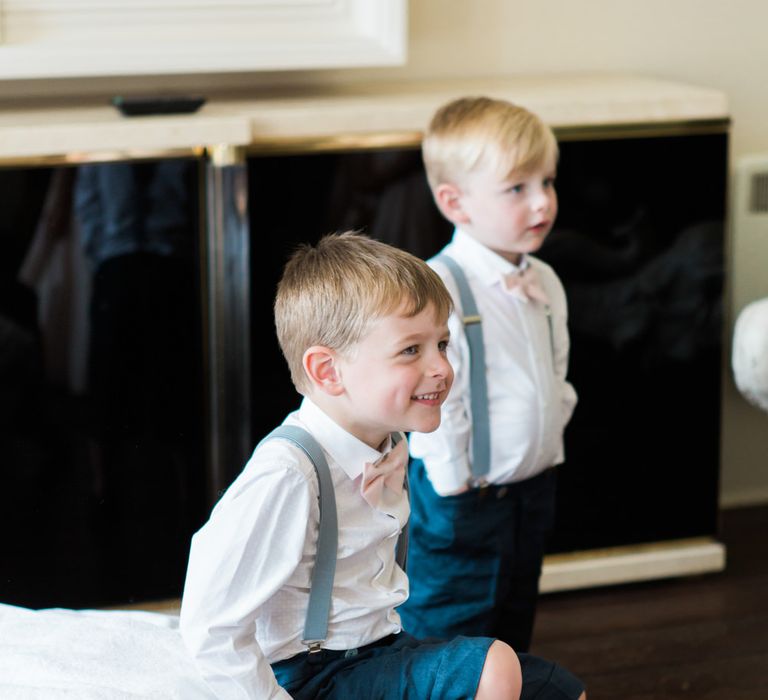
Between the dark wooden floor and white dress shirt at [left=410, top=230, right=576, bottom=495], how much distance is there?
0.64 meters

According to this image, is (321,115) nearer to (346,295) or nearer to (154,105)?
(154,105)

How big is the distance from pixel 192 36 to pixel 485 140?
0.80 meters

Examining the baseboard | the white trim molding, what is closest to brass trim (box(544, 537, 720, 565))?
the baseboard

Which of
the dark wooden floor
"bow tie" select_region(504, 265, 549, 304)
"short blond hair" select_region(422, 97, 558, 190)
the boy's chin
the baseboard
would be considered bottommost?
the dark wooden floor

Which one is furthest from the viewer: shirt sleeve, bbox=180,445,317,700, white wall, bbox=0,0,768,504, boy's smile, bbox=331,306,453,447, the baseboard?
white wall, bbox=0,0,768,504

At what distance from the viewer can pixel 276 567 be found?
1.45 m

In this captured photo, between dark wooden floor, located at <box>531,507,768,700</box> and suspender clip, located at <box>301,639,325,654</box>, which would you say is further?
dark wooden floor, located at <box>531,507,768,700</box>

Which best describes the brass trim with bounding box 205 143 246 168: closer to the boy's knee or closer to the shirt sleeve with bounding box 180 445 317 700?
the shirt sleeve with bounding box 180 445 317 700

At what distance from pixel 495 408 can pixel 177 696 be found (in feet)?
2.58

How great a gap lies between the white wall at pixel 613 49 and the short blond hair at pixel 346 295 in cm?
140

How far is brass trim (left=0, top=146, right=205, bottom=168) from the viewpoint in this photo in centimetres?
236

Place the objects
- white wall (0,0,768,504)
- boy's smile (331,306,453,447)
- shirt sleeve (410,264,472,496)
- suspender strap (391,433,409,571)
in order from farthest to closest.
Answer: white wall (0,0,768,504), shirt sleeve (410,264,472,496), suspender strap (391,433,409,571), boy's smile (331,306,453,447)

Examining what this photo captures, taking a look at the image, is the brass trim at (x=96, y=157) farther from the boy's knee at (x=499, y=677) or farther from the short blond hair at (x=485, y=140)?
the boy's knee at (x=499, y=677)

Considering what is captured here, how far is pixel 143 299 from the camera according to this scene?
2492mm
